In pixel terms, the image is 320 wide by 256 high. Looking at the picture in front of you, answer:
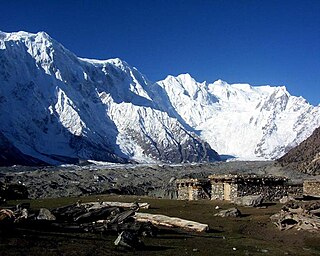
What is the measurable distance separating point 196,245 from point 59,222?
8363 mm

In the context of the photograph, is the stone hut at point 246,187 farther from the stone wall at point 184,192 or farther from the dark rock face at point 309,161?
the dark rock face at point 309,161

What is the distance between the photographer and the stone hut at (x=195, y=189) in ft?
161

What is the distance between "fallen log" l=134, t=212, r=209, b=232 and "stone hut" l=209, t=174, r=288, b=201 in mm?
15579

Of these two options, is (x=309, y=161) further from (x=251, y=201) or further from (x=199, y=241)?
(x=199, y=241)

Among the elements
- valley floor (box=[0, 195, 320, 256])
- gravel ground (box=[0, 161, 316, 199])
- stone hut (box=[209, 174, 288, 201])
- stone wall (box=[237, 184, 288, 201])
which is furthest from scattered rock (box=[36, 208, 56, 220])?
gravel ground (box=[0, 161, 316, 199])

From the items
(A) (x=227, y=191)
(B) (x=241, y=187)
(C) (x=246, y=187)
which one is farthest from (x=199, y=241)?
(A) (x=227, y=191)

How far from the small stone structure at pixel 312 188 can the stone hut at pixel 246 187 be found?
6.85 feet

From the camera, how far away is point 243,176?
45.5m

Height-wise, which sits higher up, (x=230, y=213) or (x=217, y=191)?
(x=217, y=191)

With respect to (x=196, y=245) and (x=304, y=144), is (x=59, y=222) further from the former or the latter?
(x=304, y=144)

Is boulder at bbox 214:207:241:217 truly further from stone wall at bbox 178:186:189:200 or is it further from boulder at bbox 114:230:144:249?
stone wall at bbox 178:186:189:200

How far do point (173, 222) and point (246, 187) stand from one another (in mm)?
Answer: 17254

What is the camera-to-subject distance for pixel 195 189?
49719 millimetres

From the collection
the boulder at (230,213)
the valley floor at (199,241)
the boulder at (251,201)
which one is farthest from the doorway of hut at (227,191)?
the valley floor at (199,241)
